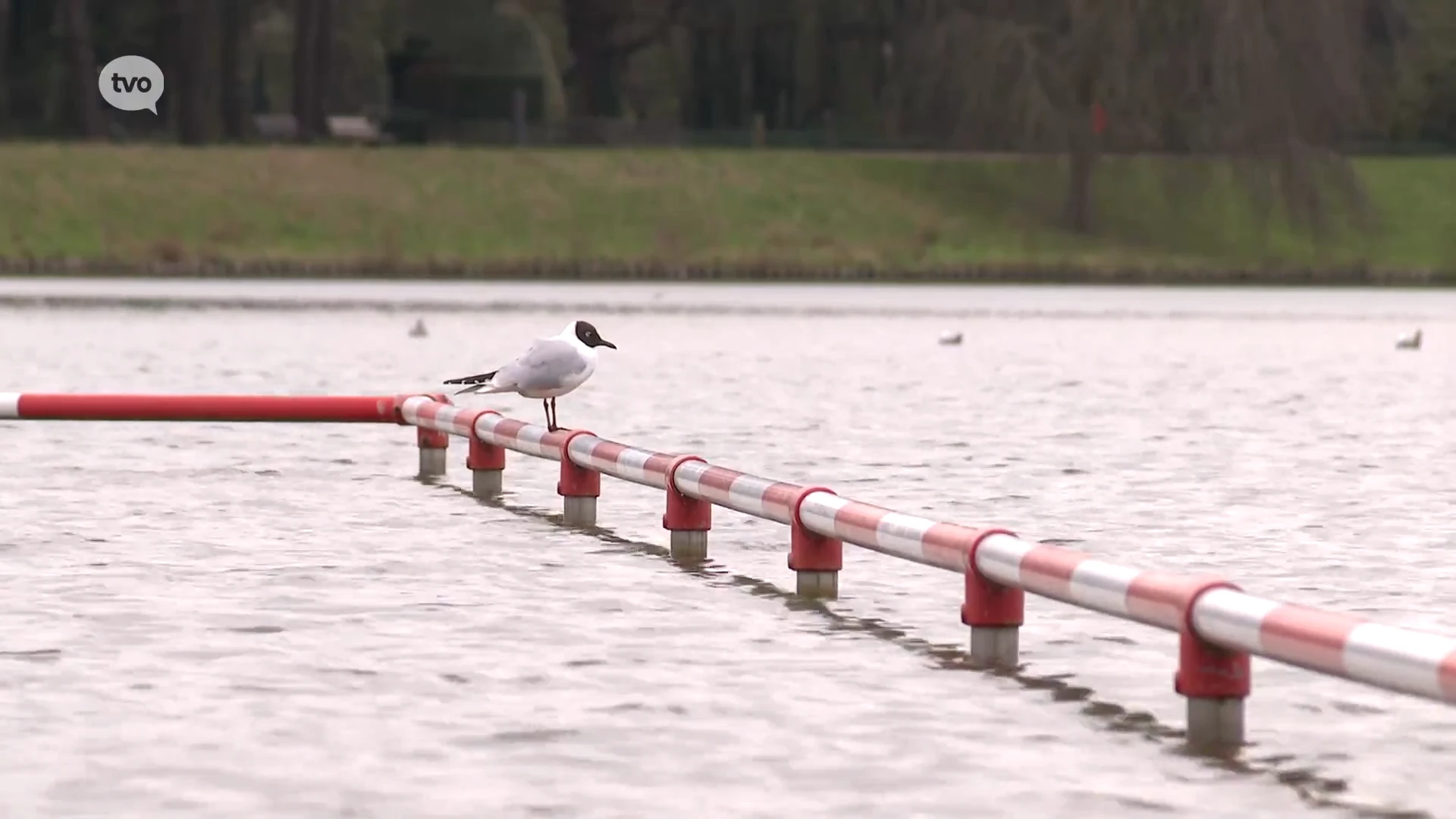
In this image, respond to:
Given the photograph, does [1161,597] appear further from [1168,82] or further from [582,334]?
[1168,82]

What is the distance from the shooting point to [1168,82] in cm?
7162

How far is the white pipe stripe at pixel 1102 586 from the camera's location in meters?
11.2

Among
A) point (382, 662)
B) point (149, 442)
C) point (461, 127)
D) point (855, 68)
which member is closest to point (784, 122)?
point (855, 68)

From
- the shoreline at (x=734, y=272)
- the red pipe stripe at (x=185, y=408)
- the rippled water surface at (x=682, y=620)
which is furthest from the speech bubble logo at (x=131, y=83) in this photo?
the red pipe stripe at (x=185, y=408)

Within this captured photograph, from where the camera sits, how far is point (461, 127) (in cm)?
8575

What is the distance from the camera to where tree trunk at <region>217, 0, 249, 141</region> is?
87062 millimetres

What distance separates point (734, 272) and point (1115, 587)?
63.4m

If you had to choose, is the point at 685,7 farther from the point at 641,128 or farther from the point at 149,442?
the point at 149,442

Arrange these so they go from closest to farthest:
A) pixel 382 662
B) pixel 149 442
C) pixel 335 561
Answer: pixel 382 662 < pixel 335 561 < pixel 149 442

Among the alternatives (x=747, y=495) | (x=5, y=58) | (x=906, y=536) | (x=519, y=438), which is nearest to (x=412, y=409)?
(x=519, y=438)

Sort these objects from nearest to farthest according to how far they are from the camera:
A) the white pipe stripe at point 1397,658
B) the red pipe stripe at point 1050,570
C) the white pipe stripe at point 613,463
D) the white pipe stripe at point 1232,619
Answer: the white pipe stripe at point 1397,658
the white pipe stripe at point 1232,619
the red pipe stripe at point 1050,570
the white pipe stripe at point 613,463

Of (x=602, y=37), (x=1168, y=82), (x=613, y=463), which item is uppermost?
(x=602, y=37)

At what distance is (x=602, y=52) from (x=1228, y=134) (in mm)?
26318

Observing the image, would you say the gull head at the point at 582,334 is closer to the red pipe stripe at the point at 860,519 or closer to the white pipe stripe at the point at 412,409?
the white pipe stripe at the point at 412,409
